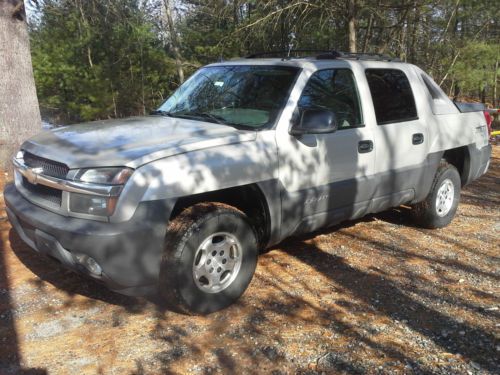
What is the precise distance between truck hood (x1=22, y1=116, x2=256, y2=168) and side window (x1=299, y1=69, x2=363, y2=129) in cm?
78

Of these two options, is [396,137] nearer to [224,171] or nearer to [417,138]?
[417,138]

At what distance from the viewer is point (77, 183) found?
3033mm

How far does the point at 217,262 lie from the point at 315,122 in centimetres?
129

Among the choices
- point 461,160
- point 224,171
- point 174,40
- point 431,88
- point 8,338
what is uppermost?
point 174,40

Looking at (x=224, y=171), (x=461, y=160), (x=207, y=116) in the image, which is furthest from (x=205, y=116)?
(x=461, y=160)

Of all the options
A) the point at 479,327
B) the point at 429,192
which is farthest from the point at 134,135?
the point at 429,192

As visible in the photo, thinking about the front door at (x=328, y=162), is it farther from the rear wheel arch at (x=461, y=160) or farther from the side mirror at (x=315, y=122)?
the rear wheel arch at (x=461, y=160)

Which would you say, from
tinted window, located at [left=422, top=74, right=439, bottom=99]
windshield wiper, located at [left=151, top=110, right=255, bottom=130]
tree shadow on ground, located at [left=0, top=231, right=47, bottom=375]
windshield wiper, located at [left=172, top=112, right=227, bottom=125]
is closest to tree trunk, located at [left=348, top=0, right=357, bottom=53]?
tinted window, located at [left=422, top=74, right=439, bottom=99]

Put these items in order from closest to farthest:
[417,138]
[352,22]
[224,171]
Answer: [224,171], [417,138], [352,22]

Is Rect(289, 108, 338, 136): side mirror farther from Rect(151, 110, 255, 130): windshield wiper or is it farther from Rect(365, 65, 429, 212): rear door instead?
Rect(365, 65, 429, 212): rear door

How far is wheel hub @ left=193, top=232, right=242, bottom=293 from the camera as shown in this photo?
3.39 metres

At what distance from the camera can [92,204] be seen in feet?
9.87

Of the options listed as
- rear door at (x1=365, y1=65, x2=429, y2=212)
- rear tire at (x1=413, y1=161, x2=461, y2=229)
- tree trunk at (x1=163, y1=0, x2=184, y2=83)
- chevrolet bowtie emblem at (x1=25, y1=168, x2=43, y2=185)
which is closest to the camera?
chevrolet bowtie emblem at (x1=25, y1=168, x2=43, y2=185)

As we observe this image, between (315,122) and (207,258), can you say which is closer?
(207,258)
